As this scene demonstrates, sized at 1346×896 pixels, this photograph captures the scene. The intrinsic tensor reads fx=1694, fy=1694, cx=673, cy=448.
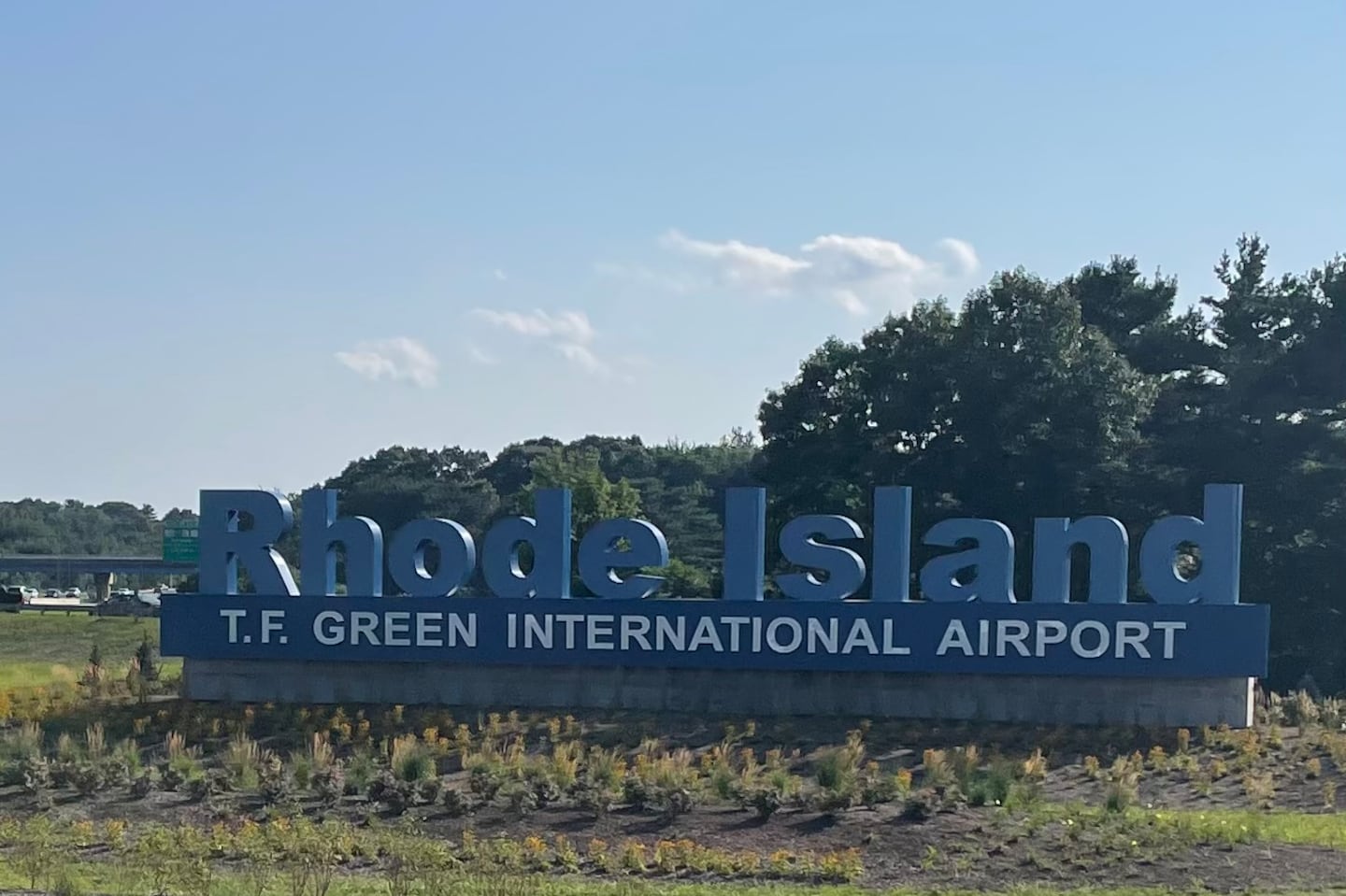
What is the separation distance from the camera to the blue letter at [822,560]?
31500 mm

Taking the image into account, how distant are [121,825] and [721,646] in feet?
45.3

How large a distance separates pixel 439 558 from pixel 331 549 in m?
2.28

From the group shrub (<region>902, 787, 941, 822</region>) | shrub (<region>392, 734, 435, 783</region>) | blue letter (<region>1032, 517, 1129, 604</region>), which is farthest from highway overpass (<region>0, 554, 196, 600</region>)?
shrub (<region>902, 787, 941, 822</region>)

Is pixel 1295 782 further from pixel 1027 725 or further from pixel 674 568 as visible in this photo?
pixel 674 568

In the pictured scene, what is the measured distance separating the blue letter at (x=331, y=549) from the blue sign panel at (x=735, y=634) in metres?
0.57

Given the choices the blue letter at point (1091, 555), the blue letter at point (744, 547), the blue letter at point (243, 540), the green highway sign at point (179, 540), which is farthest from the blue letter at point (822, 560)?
the green highway sign at point (179, 540)

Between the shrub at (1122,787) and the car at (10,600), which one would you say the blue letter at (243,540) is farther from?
the car at (10,600)

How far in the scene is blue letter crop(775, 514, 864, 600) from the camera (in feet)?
103

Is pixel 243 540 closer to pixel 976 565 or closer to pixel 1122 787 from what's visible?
pixel 976 565

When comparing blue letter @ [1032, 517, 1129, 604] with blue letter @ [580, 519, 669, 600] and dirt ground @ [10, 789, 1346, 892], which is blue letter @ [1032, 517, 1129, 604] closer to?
blue letter @ [580, 519, 669, 600]

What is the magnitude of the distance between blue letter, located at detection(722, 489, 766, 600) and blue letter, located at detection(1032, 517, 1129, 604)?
5086 mm

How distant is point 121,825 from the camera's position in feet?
65.4

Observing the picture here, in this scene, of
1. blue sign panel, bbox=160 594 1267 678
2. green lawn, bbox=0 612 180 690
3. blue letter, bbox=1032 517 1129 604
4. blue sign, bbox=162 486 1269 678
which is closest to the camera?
blue sign panel, bbox=160 594 1267 678

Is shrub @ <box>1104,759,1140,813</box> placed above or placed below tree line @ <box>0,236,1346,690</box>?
below
